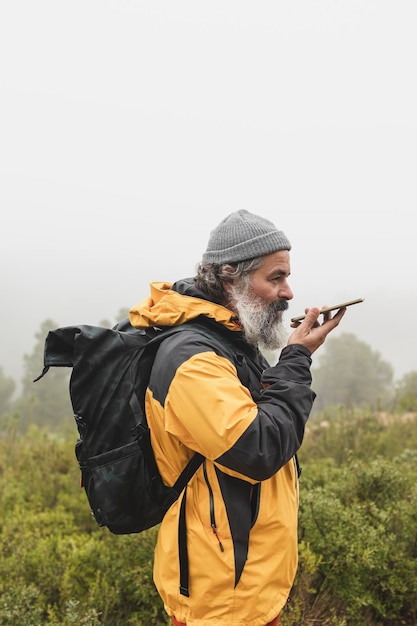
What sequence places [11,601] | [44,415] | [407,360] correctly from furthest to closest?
[407,360] → [44,415] → [11,601]

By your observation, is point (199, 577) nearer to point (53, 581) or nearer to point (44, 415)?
point (53, 581)

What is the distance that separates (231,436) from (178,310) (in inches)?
21.9

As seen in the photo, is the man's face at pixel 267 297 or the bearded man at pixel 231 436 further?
the man's face at pixel 267 297

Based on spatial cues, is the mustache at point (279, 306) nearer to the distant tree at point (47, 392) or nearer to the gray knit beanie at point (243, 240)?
the gray knit beanie at point (243, 240)

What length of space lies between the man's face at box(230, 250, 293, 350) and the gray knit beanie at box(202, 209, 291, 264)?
0.05 metres

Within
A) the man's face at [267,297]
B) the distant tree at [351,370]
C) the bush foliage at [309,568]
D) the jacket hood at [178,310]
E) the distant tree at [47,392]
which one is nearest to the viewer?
the jacket hood at [178,310]

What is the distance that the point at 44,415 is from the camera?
2975 cm

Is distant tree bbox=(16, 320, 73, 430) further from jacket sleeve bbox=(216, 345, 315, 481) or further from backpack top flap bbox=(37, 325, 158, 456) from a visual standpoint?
jacket sleeve bbox=(216, 345, 315, 481)

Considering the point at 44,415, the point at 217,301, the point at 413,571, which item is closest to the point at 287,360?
the point at 217,301

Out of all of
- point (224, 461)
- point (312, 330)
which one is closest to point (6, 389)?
point (312, 330)

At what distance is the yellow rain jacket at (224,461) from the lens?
1.63 m

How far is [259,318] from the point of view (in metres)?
2.01

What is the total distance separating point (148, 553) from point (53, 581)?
0.64 m

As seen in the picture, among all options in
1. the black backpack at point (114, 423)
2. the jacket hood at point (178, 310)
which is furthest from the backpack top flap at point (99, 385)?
the jacket hood at point (178, 310)
